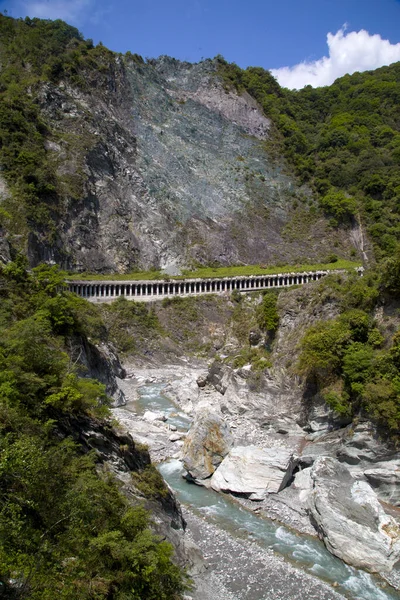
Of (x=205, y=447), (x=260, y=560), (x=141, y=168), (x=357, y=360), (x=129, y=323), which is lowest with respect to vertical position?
(x=260, y=560)


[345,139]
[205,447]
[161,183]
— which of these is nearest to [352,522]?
[205,447]

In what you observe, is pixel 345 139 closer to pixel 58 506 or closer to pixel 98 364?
pixel 98 364

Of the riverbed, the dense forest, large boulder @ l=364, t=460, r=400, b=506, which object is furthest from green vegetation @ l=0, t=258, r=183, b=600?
large boulder @ l=364, t=460, r=400, b=506

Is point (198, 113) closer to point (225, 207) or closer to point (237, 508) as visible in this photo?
point (225, 207)

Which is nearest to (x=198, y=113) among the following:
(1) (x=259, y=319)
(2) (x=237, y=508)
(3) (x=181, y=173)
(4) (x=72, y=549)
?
(3) (x=181, y=173)

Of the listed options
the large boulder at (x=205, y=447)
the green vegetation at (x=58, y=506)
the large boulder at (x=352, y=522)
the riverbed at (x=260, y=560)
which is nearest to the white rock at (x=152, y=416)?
the large boulder at (x=205, y=447)

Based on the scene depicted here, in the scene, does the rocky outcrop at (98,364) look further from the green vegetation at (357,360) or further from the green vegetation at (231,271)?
the green vegetation at (231,271)
